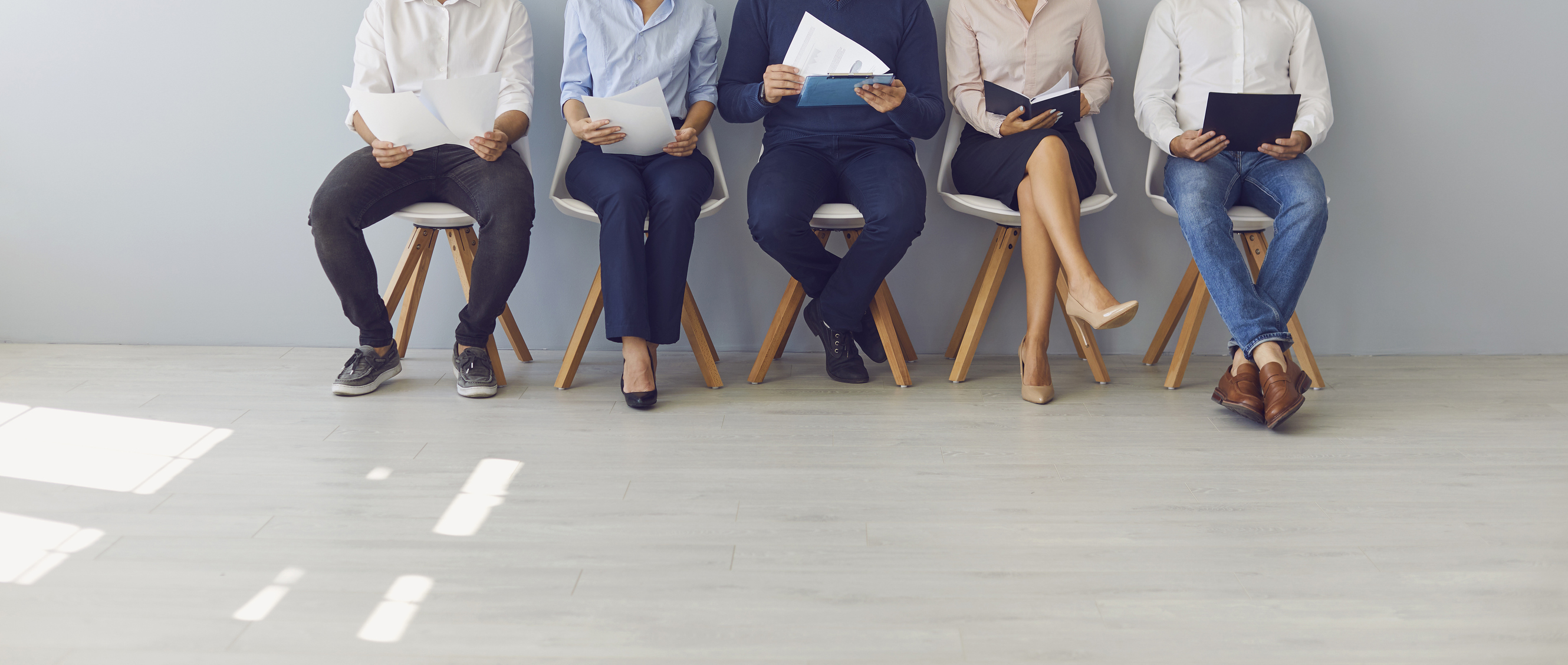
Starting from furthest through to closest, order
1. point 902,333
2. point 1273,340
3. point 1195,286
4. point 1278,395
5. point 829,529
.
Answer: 1. point 902,333
2. point 1195,286
3. point 1273,340
4. point 1278,395
5. point 829,529

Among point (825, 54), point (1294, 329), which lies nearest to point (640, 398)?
point (825, 54)

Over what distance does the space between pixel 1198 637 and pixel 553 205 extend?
2.46m

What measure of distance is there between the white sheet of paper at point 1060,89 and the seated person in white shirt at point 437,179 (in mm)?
1477

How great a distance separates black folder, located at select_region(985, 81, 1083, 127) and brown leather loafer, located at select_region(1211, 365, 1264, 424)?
0.85 metres

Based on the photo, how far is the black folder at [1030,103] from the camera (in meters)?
2.82

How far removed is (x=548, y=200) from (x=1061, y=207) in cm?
166

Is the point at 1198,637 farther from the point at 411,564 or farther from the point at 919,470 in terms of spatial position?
the point at 411,564

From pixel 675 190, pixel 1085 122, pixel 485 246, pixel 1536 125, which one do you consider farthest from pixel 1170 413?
pixel 485 246

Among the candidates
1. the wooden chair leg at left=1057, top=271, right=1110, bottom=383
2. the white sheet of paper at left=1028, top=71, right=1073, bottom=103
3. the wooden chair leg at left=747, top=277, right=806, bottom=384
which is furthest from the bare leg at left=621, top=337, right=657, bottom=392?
the white sheet of paper at left=1028, top=71, right=1073, bottom=103

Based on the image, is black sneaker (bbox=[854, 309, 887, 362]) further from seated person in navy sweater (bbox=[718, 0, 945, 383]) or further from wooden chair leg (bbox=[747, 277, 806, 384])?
wooden chair leg (bbox=[747, 277, 806, 384])

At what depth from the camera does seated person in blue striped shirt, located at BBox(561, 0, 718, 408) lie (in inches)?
106

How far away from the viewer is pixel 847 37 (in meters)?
2.89

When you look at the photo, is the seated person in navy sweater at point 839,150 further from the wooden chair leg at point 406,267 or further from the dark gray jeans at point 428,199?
the wooden chair leg at point 406,267

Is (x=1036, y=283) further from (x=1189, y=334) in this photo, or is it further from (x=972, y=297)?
(x=1189, y=334)
